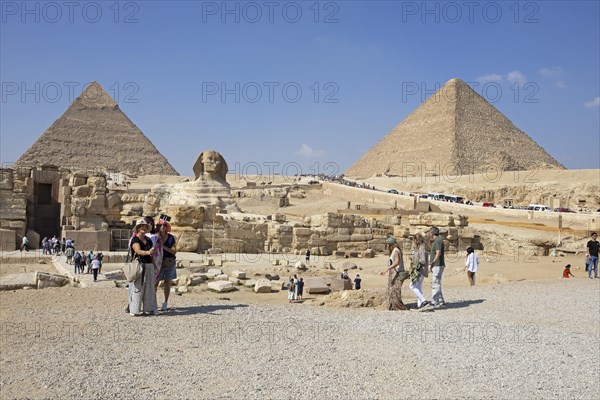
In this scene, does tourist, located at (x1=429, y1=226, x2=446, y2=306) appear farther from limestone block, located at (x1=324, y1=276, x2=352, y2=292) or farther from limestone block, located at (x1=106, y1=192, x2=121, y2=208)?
limestone block, located at (x1=106, y1=192, x2=121, y2=208)

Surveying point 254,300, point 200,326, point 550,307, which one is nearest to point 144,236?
point 200,326

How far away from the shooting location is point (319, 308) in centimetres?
648

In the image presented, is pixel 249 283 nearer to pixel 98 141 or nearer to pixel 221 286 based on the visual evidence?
pixel 221 286

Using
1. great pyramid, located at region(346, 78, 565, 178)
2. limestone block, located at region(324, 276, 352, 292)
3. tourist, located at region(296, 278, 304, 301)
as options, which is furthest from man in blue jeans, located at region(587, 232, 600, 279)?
great pyramid, located at region(346, 78, 565, 178)

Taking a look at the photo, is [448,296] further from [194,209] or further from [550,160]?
[550,160]

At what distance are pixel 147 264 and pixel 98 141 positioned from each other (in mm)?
89481

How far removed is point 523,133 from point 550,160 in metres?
10.6

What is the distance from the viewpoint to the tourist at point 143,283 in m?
5.62

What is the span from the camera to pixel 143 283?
18.6 feet

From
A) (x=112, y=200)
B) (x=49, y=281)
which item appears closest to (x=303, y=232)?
(x=112, y=200)

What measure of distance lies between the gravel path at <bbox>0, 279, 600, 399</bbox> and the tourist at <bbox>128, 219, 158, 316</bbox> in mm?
145

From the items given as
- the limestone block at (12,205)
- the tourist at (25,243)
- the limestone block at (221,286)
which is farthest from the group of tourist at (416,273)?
the limestone block at (12,205)

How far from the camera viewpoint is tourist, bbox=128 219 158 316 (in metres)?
5.62

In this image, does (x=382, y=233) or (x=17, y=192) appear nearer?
(x=17, y=192)
